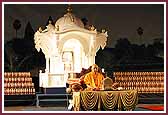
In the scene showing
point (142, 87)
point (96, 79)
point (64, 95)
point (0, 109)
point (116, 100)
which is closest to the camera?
point (0, 109)

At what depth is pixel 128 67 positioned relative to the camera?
12.0 meters

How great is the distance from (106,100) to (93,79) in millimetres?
841

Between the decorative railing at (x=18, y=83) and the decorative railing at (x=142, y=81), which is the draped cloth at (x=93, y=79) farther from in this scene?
the decorative railing at (x=18, y=83)

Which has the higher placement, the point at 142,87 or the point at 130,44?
the point at 130,44

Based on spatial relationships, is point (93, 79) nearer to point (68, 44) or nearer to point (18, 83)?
point (68, 44)

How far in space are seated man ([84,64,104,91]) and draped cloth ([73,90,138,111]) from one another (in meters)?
0.59

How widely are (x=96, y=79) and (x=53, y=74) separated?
6.19 ft

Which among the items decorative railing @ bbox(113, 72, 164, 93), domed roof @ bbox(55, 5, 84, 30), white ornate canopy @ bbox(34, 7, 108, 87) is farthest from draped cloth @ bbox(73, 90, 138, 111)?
decorative railing @ bbox(113, 72, 164, 93)

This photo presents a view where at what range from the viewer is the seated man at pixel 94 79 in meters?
9.26

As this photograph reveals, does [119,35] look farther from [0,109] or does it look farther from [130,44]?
[0,109]

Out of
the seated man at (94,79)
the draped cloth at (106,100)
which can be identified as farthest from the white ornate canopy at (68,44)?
the draped cloth at (106,100)

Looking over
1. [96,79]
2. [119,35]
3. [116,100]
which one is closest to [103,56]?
[119,35]

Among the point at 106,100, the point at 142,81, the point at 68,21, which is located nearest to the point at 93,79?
the point at 106,100

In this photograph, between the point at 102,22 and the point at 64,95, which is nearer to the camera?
the point at 64,95
